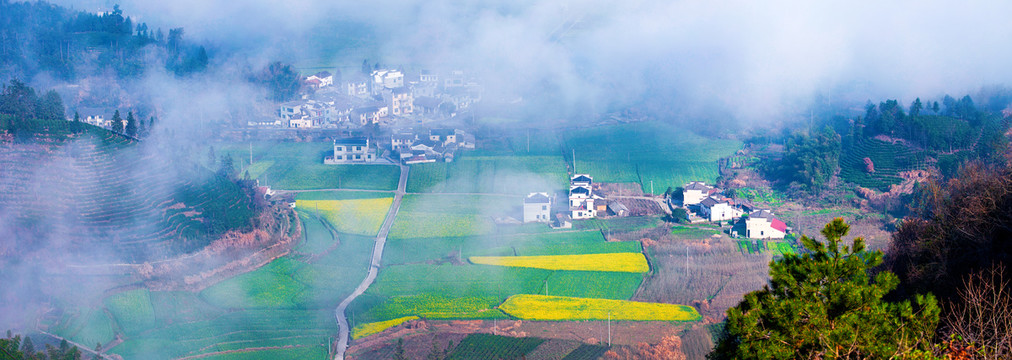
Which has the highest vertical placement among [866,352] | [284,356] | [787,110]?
[787,110]

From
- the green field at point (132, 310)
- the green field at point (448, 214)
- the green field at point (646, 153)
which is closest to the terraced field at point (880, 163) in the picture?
the green field at point (646, 153)

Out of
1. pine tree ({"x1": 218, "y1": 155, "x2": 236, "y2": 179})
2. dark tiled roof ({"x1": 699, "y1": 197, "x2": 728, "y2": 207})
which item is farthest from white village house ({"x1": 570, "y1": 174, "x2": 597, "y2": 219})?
pine tree ({"x1": 218, "y1": 155, "x2": 236, "y2": 179})

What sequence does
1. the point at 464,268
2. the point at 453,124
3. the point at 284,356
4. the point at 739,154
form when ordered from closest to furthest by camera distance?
the point at 284,356 → the point at 464,268 → the point at 739,154 → the point at 453,124

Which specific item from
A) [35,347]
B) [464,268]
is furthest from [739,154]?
[35,347]

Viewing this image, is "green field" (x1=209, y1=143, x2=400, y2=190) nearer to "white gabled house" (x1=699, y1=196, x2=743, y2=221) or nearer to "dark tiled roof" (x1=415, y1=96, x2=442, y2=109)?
"dark tiled roof" (x1=415, y1=96, x2=442, y2=109)

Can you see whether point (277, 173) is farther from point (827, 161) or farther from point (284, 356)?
point (827, 161)

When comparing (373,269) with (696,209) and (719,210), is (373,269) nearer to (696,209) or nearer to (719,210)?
(719,210)
